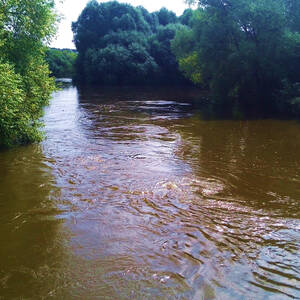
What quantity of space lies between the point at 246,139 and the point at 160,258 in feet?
41.3

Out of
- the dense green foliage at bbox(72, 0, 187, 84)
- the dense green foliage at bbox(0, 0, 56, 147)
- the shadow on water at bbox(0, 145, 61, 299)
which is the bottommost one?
the shadow on water at bbox(0, 145, 61, 299)

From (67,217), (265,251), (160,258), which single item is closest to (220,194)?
(265,251)

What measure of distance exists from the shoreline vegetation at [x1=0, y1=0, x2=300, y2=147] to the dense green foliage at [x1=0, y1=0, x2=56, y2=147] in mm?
→ 44

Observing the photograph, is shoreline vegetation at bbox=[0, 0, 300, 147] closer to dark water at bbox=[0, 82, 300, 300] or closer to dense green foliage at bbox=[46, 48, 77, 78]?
dark water at bbox=[0, 82, 300, 300]

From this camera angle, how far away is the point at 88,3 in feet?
241

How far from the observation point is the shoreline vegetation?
15094 mm

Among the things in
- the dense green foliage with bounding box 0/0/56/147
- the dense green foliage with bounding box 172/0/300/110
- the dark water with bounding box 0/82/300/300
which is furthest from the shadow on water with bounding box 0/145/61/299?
the dense green foliage with bounding box 172/0/300/110

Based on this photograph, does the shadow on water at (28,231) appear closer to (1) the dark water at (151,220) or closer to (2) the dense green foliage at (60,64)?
(1) the dark water at (151,220)

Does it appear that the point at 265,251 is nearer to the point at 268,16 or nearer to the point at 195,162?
the point at 195,162

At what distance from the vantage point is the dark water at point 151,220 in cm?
629

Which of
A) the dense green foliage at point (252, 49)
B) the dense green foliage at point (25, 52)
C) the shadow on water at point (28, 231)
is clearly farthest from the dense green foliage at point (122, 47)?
the shadow on water at point (28, 231)

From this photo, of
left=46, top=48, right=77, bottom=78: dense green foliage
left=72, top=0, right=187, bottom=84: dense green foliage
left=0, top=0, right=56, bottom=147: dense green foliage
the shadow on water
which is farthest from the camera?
left=46, top=48, right=77, bottom=78: dense green foliage

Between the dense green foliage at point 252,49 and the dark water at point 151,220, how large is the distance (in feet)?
40.0

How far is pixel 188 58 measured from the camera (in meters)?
36.9
